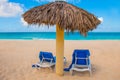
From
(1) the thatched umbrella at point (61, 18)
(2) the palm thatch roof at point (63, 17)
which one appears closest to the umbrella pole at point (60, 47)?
(1) the thatched umbrella at point (61, 18)

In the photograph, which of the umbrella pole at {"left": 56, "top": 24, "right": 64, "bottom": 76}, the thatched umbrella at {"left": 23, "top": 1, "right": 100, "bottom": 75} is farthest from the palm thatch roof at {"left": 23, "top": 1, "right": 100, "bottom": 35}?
the umbrella pole at {"left": 56, "top": 24, "right": 64, "bottom": 76}

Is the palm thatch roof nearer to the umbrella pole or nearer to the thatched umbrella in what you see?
the thatched umbrella

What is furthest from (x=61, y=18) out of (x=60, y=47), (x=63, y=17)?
(x=60, y=47)

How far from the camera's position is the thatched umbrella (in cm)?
577

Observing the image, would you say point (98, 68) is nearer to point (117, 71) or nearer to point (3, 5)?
point (117, 71)

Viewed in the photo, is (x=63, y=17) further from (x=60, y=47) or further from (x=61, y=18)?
(x=60, y=47)

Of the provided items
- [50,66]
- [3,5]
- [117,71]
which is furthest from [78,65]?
[3,5]

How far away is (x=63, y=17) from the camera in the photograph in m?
5.77

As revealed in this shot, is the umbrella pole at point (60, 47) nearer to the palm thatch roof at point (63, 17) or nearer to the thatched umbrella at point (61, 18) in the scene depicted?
the thatched umbrella at point (61, 18)

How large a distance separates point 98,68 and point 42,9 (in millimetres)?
2924

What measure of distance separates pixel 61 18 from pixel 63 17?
6 cm

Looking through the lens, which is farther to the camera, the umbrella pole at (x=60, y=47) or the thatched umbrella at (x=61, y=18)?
the umbrella pole at (x=60, y=47)

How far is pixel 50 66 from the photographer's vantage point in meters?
6.75

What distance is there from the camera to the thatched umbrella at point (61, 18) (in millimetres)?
5773
